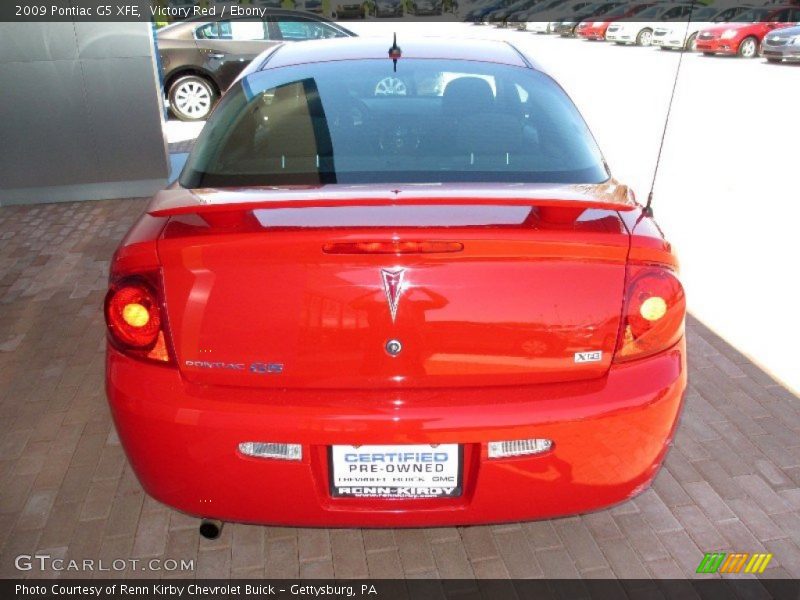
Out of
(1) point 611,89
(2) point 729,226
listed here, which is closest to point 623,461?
(2) point 729,226

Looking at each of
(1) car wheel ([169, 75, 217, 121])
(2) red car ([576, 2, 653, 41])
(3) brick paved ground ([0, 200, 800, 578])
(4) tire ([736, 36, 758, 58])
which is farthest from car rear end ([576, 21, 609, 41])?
(3) brick paved ground ([0, 200, 800, 578])

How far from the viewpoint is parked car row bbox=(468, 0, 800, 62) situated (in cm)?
1942

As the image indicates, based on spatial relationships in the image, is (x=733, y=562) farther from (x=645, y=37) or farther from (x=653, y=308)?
(x=645, y=37)

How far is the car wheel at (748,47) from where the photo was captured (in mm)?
19594

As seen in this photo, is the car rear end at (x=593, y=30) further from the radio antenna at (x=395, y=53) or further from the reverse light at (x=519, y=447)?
the reverse light at (x=519, y=447)

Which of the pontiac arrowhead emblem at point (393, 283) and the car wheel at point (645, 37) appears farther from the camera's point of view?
the car wheel at point (645, 37)

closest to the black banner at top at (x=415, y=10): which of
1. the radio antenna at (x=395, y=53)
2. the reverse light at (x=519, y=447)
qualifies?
the radio antenna at (x=395, y=53)

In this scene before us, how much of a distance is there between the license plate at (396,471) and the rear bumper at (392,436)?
0.03 metres

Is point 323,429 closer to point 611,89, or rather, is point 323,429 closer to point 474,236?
point 474,236

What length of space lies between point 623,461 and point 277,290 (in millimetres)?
1101

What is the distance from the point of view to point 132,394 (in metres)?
2.04

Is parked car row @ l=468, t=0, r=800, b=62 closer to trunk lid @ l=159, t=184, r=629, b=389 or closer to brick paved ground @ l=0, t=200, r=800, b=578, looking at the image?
brick paved ground @ l=0, t=200, r=800, b=578

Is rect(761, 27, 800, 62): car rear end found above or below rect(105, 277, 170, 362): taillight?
below

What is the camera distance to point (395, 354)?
6.31ft
